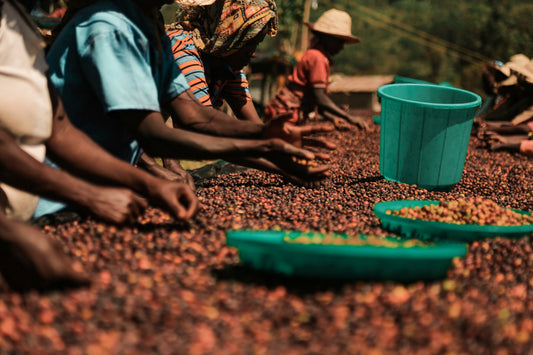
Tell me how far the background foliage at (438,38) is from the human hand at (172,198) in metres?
27.7

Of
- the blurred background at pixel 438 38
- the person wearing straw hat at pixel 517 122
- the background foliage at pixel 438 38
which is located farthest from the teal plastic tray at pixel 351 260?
the background foliage at pixel 438 38

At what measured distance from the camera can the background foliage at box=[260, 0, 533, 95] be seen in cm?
3769

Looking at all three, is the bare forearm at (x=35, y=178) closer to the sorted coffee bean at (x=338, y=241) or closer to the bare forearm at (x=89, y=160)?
the bare forearm at (x=89, y=160)

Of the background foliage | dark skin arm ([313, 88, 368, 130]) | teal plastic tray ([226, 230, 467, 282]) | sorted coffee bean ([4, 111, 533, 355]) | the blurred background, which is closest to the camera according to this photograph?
sorted coffee bean ([4, 111, 533, 355])

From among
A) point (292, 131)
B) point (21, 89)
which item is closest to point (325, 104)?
point (292, 131)

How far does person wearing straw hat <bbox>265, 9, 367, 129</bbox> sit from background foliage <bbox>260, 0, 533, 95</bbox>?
77.4ft

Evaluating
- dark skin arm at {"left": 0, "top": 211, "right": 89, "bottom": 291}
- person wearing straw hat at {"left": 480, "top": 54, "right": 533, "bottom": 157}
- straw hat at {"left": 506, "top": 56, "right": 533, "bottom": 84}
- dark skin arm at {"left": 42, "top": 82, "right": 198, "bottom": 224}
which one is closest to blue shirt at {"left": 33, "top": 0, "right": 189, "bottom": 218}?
dark skin arm at {"left": 42, "top": 82, "right": 198, "bottom": 224}

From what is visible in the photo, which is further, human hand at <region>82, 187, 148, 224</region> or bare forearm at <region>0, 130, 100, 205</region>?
human hand at <region>82, 187, 148, 224</region>

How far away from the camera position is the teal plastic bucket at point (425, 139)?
3.16 metres

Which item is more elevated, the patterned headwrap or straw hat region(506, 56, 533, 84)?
the patterned headwrap

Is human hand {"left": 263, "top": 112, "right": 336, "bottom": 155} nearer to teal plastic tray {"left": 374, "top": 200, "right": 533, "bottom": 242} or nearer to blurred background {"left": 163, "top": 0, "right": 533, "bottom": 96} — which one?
teal plastic tray {"left": 374, "top": 200, "right": 533, "bottom": 242}

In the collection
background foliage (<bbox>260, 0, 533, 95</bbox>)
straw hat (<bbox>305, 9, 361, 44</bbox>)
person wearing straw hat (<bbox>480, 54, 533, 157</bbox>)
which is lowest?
background foliage (<bbox>260, 0, 533, 95</bbox>)

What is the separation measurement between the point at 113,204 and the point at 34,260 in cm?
47

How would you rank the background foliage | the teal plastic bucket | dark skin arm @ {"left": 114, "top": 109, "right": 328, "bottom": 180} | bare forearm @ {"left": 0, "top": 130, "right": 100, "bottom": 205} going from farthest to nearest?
the background foliage, the teal plastic bucket, dark skin arm @ {"left": 114, "top": 109, "right": 328, "bottom": 180}, bare forearm @ {"left": 0, "top": 130, "right": 100, "bottom": 205}
